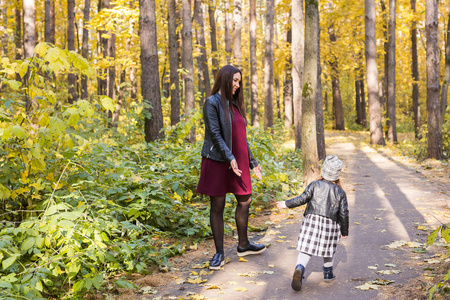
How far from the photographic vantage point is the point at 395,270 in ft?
14.3

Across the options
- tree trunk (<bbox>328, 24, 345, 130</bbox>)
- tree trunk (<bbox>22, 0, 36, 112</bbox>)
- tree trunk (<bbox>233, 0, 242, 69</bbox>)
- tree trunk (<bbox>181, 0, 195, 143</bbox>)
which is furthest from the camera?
tree trunk (<bbox>328, 24, 345, 130</bbox>)

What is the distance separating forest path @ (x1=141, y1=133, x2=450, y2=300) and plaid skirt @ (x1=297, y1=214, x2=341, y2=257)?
38 centimetres

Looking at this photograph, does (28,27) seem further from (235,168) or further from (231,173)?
(235,168)

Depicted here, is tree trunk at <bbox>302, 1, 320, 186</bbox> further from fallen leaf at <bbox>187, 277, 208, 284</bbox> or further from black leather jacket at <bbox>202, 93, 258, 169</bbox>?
fallen leaf at <bbox>187, 277, 208, 284</bbox>

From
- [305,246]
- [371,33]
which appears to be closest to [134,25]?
[371,33]

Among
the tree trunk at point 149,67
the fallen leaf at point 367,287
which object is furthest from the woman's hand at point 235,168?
the tree trunk at point 149,67

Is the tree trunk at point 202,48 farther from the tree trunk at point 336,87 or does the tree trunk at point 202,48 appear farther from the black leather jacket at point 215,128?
the black leather jacket at point 215,128

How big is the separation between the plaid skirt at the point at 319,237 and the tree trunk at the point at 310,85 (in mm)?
4563

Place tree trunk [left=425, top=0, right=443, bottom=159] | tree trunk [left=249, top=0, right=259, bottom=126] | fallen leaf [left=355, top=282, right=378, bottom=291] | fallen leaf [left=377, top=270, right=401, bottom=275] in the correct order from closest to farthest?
fallen leaf [left=355, top=282, right=378, bottom=291] → fallen leaf [left=377, top=270, right=401, bottom=275] → tree trunk [left=425, top=0, right=443, bottom=159] → tree trunk [left=249, top=0, right=259, bottom=126]

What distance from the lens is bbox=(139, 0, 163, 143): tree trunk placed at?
920 cm

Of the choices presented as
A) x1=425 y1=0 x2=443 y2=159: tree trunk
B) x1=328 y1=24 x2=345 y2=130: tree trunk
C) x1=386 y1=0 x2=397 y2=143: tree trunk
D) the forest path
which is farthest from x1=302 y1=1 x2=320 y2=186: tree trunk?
x1=328 y1=24 x2=345 y2=130: tree trunk

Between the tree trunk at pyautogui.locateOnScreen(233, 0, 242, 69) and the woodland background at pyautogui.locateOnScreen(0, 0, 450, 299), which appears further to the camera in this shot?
the tree trunk at pyautogui.locateOnScreen(233, 0, 242, 69)

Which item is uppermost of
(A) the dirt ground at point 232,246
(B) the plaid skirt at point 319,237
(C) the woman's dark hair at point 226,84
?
(C) the woman's dark hair at point 226,84

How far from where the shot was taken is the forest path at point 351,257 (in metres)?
3.98
